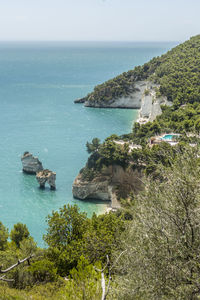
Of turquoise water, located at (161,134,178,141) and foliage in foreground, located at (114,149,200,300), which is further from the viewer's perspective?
turquoise water, located at (161,134,178,141)

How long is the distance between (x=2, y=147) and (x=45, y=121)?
1548 centimetres

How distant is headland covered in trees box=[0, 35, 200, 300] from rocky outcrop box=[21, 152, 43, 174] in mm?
7542

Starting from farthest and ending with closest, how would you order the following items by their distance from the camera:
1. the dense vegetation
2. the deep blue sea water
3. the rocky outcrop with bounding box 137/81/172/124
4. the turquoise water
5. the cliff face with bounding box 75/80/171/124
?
1. the cliff face with bounding box 75/80/171/124
2. the rocky outcrop with bounding box 137/81/172/124
3. the dense vegetation
4. the turquoise water
5. the deep blue sea water

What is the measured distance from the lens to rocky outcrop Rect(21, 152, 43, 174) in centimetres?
4061

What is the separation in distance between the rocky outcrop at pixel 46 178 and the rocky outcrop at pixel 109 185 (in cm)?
326

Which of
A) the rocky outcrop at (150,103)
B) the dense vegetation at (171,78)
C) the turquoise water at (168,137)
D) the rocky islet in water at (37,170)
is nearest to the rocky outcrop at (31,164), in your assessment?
the rocky islet in water at (37,170)

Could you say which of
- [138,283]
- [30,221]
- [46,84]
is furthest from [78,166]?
[46,84]

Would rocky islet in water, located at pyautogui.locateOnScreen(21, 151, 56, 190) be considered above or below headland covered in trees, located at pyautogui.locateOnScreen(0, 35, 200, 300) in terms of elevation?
below

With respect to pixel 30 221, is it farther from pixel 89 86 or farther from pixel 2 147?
pixel 89 86

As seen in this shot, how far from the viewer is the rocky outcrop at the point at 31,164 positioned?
4061 centimetres

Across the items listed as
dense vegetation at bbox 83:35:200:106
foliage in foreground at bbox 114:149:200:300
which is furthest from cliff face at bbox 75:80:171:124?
foliage in foreground at bbox 114:149:200:300

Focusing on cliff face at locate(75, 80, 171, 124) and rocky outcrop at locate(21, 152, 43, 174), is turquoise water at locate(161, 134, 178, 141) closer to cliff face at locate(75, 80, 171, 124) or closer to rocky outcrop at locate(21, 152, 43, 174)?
rocky outcrop at locate(21, 152, 43, 174)

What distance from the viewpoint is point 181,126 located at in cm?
3991

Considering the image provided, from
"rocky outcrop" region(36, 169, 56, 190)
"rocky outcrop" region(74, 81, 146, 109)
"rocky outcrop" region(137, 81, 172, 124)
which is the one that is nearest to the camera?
"rocky outcrop" region(36, 169, 56, 190)
